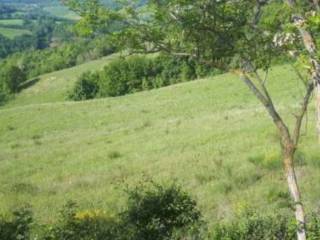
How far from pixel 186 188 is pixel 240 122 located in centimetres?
1356

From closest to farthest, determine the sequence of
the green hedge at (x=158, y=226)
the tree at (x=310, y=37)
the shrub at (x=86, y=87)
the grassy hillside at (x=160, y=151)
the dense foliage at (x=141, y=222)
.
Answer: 1. the tree at (x=310, y=37)
2. the green hedge at (x=158, y=226)
3. the dense foliage at (x=141, y=222)
4. the grassy hillside at (x=160, y=151)
5. the shrub at (x=86, y=87)

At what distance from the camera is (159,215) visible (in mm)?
11258

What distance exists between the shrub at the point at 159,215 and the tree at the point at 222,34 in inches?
105

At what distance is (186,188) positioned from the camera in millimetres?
17562

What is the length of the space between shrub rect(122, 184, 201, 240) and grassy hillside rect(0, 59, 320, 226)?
42.4 inches

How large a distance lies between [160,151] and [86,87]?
75991 mm

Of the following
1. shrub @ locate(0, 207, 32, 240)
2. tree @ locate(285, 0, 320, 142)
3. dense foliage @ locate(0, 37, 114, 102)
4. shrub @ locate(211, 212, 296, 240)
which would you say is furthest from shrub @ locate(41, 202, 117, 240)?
dense foliage @ locate(0, 37, 114, 102)

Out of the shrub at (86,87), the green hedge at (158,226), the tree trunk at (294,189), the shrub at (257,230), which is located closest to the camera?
the tree trunk at (294,189)

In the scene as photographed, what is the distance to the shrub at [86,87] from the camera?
3917 inches

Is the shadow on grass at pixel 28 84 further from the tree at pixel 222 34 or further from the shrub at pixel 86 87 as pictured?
the tree at pixel 222 34

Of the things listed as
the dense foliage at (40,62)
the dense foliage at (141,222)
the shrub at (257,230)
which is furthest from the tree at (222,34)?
the dense foliage at (40,62)

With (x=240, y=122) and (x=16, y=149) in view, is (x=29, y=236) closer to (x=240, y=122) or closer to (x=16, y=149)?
(x=240, y=122)

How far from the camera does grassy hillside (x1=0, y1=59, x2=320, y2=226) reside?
17.1 meters

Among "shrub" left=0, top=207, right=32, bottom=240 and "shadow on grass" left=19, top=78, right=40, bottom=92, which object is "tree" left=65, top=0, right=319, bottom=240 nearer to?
"shrub" left=0, top=207, right=32, bottom=240
